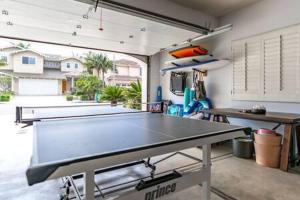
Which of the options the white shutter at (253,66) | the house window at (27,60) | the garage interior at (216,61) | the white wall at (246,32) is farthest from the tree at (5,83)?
the white shutter at (253,66)

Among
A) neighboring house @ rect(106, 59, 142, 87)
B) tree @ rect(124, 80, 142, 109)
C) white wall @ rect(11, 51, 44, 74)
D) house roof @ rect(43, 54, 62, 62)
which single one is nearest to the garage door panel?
white wall @ rect(11, 51, 44, 74)

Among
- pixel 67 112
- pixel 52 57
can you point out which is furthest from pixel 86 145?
pixel 52 57

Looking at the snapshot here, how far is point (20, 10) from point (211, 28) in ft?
13.9

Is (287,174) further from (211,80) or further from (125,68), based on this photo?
(125,68)

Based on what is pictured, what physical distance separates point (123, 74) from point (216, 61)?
72.7ft

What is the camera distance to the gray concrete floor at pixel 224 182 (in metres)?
2.38

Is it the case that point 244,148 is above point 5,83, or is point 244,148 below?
below

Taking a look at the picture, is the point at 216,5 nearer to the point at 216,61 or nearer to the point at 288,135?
the point at 216,61

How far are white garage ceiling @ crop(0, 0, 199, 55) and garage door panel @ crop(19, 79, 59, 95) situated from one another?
721 inches

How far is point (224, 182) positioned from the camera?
8.95ft

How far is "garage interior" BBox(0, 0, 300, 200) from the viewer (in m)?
2.78

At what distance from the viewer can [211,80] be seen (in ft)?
17.6

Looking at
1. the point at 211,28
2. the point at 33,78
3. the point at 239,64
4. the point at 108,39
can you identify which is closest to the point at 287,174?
the point at 239,64

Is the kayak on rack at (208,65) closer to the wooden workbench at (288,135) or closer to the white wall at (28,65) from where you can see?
the wooden workbench at (288,135)
